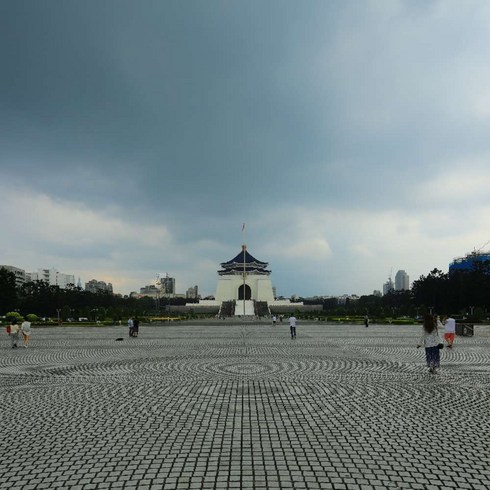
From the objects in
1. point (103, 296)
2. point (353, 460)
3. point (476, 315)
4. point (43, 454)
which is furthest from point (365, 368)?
point (103, 296)

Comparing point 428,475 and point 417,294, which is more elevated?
A: point 417,294

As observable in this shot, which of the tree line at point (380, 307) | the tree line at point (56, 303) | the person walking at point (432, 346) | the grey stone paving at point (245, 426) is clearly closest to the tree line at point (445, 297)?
the tree line at point (380, 307)

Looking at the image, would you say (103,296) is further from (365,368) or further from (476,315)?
(365,368)

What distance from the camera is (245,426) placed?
6398 mm

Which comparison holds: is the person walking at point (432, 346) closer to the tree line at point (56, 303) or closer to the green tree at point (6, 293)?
the tree line at point (56, 303)

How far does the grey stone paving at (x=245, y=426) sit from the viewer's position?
4.67 meters

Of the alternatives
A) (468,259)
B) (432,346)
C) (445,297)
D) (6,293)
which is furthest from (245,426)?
(468,259)

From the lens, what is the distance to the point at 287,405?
7605 millimetres

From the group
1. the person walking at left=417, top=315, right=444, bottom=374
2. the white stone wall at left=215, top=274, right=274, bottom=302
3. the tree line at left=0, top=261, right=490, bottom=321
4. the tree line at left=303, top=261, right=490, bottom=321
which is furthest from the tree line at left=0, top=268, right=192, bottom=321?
the person walking at left=417, top=315, right=444, bottom=374

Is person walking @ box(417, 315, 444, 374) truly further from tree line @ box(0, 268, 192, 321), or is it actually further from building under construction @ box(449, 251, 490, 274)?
building under construction @ box(449, 251, 490, 274)

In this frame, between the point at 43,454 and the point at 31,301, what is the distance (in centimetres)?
6149

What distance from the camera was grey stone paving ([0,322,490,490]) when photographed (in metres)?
4.67

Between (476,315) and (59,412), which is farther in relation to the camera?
(476,315)

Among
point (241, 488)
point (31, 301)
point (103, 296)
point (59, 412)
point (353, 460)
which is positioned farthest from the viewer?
point (103, 296)
